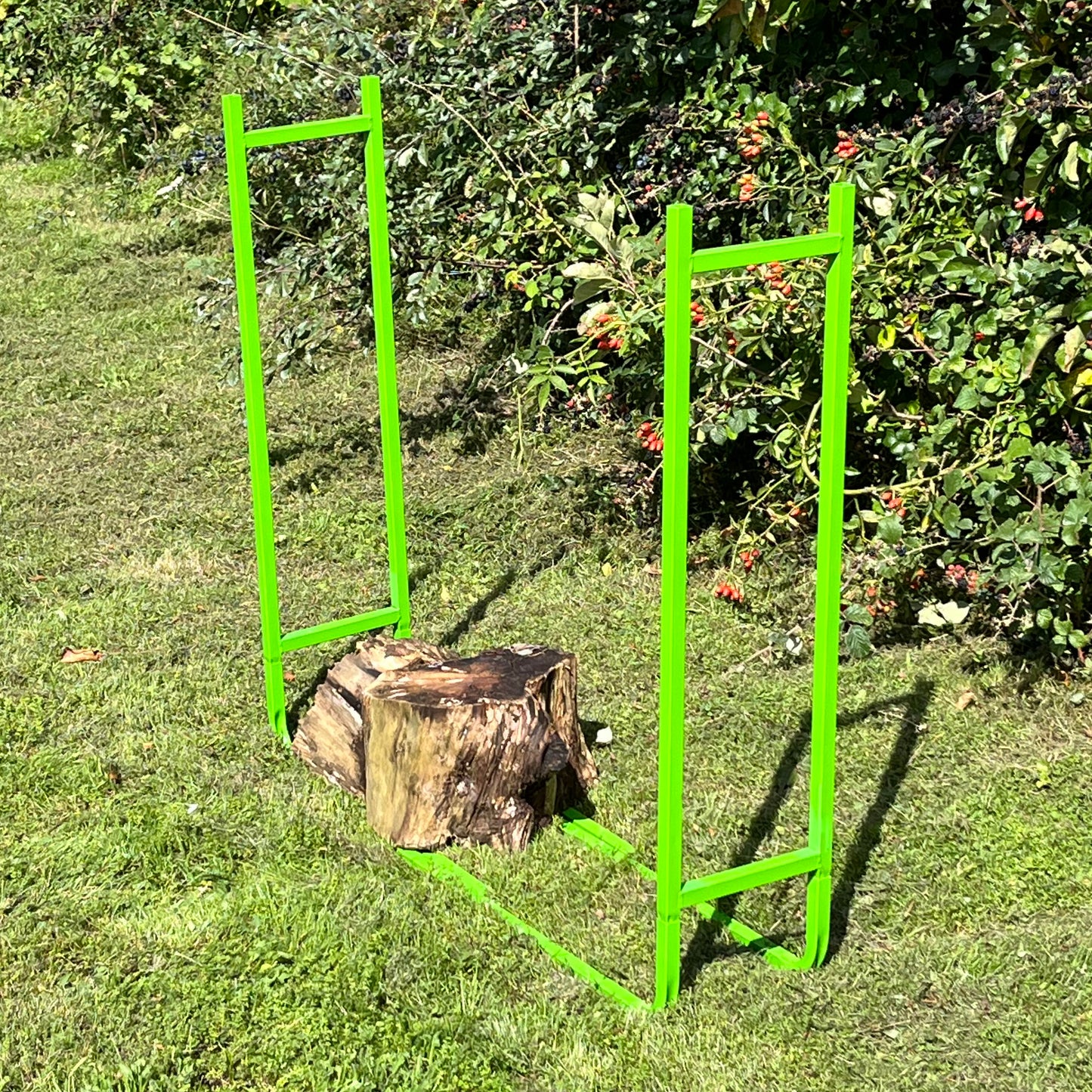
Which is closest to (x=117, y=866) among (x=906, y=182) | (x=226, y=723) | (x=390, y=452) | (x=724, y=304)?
(x=226, y=723)

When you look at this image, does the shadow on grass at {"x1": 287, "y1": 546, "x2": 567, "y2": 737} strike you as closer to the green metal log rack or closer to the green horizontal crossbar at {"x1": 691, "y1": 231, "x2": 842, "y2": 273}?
the green metal log rack

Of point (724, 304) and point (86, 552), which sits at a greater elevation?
point (724, 304)

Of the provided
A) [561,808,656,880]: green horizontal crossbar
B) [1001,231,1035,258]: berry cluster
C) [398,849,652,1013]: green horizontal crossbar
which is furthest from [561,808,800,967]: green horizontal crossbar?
[1001,231,1035,258]: berry cluster

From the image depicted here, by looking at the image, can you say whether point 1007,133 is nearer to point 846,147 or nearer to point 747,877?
point 846,147

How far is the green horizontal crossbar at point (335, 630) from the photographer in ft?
15.2

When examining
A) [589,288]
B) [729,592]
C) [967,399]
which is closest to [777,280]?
[589,288]

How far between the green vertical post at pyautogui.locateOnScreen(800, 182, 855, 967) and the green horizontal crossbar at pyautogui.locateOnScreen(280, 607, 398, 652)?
161cm

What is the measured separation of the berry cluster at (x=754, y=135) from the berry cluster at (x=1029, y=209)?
842 mm

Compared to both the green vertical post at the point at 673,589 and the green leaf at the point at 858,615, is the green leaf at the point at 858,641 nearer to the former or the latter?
the green leaf at the point at 858,615

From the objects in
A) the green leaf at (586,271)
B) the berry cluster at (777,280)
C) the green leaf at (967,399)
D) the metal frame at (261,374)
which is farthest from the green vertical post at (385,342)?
the green leaf at (967,399)

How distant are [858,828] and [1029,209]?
1.79 meters

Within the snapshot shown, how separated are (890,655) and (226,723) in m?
1.96

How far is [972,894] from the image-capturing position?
12.9 feet

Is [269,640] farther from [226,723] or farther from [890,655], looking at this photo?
[890,655]
